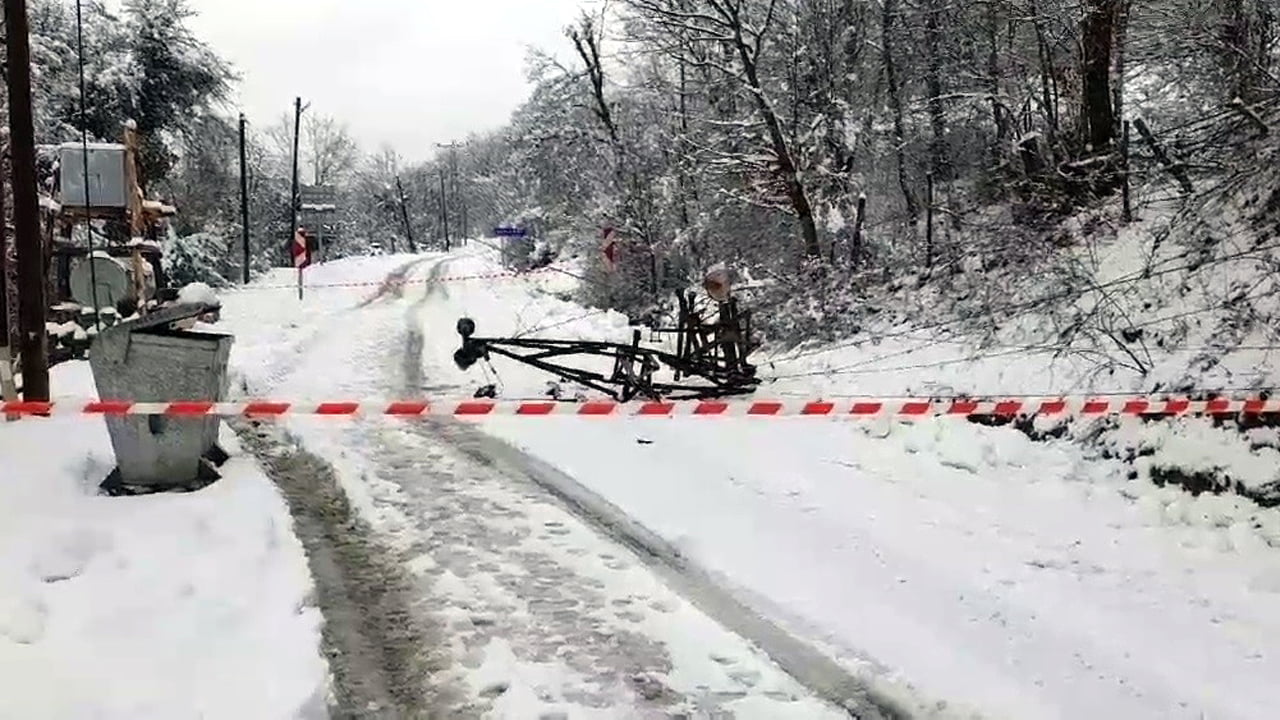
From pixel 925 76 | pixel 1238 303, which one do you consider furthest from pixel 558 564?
pixel 925 76

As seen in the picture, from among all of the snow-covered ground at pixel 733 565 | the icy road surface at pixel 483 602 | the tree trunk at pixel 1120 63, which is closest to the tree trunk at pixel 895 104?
the tree trunk at pixel 1120 63

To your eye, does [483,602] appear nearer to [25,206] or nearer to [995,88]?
[25,206]

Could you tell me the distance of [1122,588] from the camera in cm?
571

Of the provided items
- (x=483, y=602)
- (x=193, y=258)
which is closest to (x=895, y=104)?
(x=483, y=602)

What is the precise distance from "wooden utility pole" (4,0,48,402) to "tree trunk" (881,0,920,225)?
1315cm

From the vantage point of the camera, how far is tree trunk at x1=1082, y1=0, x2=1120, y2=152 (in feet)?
44.8

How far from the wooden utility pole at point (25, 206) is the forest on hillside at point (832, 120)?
9756mm

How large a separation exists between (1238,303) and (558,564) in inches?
233

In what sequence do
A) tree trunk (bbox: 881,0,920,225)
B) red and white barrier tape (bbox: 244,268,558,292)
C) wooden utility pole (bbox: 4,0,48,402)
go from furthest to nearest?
red and white barrier tape (bbox: 244,268,558,292), tree trunk (bbox: 881,0,920,225), wooden utility pole (bbox: 4,0,48,402)

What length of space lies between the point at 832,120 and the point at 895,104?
3.75 ft

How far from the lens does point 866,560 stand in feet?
20.6

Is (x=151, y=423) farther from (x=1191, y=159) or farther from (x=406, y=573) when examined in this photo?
(x=1191, y=159)

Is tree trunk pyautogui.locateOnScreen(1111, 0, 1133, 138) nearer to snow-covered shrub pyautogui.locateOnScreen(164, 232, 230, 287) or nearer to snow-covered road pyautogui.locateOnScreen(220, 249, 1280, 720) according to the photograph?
snow-covered road pyautogui.locateOnScreen(220, 249, 1280, 720)

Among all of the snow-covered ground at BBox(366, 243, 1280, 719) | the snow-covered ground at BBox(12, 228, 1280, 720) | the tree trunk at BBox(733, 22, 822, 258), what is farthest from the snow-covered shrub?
the snow-covered ground at BBox(366, 243, 1280, 719)
